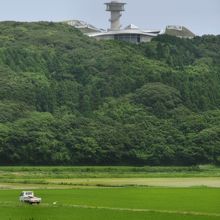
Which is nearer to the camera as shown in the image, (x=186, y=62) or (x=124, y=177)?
(x=124, y=177)

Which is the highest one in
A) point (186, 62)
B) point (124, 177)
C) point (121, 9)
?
point (121, 9)

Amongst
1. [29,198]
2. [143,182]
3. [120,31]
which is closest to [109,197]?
[29,198]

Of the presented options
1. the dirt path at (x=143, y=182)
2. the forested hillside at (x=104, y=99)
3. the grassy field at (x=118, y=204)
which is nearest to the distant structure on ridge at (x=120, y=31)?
the forested hillside at (x=104, y=99)

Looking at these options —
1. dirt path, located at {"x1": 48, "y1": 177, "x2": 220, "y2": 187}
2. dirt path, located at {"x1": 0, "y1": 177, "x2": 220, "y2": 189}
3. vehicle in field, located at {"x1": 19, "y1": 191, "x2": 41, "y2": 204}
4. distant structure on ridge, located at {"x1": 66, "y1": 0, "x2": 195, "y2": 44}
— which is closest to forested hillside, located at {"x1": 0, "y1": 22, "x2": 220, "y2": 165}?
distant structure on ridge, located at {"x1": 66, "y1": 0, "x2": 195, "y2": 44}

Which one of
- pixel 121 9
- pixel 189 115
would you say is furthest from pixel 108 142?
pixel 121 9

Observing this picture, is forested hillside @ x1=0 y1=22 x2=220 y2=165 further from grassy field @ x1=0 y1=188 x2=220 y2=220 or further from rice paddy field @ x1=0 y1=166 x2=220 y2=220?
grassy field @ x1=0 y1=188 x2=220 y2=220

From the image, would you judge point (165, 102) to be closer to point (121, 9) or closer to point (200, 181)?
point (200, 181)
